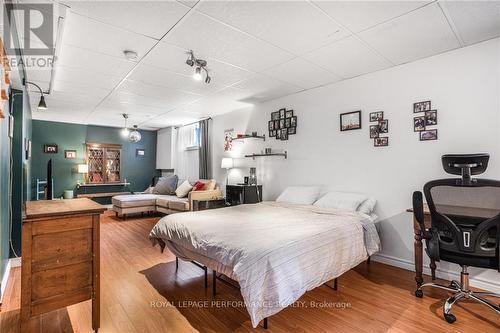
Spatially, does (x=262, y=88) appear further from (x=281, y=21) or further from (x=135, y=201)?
(x=135, y=201)

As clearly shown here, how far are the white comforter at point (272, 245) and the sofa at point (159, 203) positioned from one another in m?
2.35

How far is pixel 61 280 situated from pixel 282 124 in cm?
360

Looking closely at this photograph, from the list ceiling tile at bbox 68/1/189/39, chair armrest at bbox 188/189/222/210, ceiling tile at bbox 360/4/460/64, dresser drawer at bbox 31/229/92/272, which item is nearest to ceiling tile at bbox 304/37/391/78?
ceiling tile at bbox 360/4/460/64

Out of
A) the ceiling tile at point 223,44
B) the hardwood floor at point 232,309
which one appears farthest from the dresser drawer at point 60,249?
the ceiling tile at point 223,44

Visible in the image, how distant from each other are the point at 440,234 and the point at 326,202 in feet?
4.46

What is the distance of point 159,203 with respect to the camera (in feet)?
20.1

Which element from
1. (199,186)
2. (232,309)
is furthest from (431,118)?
(199,186)

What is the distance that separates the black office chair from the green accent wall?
7.47 m

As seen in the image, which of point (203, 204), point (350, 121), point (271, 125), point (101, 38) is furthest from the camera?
point (203, 204)

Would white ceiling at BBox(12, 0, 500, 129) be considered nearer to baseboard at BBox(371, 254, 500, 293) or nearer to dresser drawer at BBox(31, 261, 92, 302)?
dresser drawer at BBox(31, 261, 92, 302)

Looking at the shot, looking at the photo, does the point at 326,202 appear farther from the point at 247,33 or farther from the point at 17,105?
the point at 17,105

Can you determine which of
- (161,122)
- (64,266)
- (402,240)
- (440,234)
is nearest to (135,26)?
(64,266)

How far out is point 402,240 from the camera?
3.06 meters

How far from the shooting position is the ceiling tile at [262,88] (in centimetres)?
361
